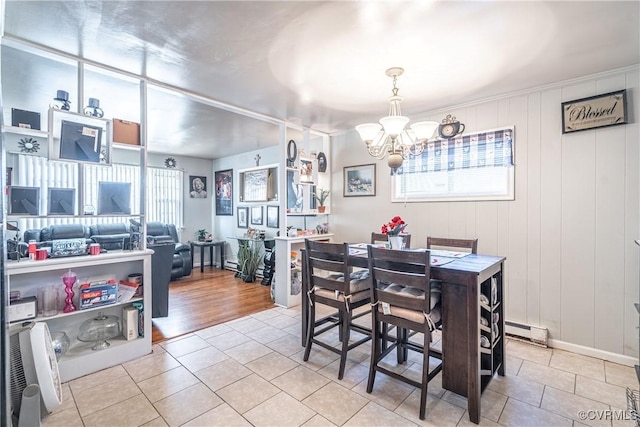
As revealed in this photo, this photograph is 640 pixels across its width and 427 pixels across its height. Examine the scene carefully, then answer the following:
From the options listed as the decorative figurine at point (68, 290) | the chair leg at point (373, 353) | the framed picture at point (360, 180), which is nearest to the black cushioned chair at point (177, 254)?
the decorative figurine at point (68, 290)

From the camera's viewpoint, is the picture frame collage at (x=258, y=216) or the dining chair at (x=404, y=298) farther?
the picture frame collage at (x=258, y=216)

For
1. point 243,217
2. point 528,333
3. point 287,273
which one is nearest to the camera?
point 528,333

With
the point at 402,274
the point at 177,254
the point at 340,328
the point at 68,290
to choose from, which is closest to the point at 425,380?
the point at 402,274

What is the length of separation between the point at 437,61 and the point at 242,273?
4.54 m

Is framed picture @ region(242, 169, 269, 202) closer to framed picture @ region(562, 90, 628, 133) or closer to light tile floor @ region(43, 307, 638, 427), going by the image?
light tile floor @ region(43, 307, 638, 427)

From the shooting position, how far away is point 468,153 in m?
3.37

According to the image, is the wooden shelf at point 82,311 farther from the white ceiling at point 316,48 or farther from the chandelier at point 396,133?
the chandelier at point 396,133

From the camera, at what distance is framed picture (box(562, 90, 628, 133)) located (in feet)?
8.39

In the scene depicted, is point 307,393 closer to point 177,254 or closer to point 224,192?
point 177,254

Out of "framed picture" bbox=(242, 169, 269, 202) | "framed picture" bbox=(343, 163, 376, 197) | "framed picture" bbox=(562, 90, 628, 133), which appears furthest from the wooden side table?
"framed picture" bbox=(562, 90, 628, 133)

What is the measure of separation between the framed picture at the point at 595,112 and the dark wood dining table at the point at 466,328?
1.59 meters

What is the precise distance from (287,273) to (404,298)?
218 centimetres

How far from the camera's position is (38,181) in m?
4.96

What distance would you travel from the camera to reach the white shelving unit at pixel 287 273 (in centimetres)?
397
